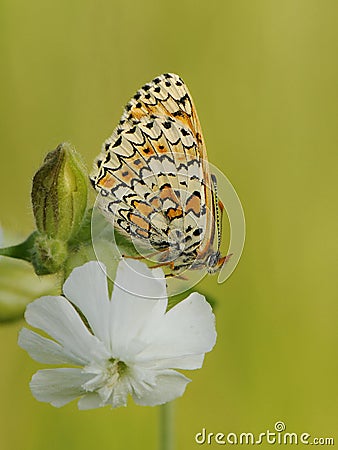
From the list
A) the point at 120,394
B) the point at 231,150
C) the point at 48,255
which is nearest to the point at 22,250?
the point at 48,255

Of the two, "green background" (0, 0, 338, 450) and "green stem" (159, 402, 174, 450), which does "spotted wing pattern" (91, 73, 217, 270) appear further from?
"green background" (0, 0, 338, 450)

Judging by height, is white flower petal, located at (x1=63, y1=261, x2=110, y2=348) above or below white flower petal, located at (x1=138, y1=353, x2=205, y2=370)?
above

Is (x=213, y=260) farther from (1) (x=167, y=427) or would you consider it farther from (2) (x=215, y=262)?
(1) (x=167, y=427)

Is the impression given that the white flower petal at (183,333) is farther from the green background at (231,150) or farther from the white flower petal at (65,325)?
the green background at (231,150)

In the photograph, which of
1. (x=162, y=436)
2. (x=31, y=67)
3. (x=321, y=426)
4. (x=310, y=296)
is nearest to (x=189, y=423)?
(x=321, y=426)

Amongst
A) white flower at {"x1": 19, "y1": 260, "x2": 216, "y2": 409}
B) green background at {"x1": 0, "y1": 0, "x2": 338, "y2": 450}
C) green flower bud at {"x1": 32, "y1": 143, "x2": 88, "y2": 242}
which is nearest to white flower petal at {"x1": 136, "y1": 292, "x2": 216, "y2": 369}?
white flower at {"x1": 19, "y1": 260, "x2": 216, "y2": 409}

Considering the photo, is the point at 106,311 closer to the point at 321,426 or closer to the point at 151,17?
the point at 321,426

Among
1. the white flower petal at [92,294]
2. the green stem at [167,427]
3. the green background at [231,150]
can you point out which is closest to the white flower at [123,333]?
the white flower petal at [92,294]

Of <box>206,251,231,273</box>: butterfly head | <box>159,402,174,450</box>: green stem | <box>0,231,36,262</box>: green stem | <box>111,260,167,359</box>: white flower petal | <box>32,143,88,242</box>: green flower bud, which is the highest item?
<box>32,143,88,242</box>: green flower bud
